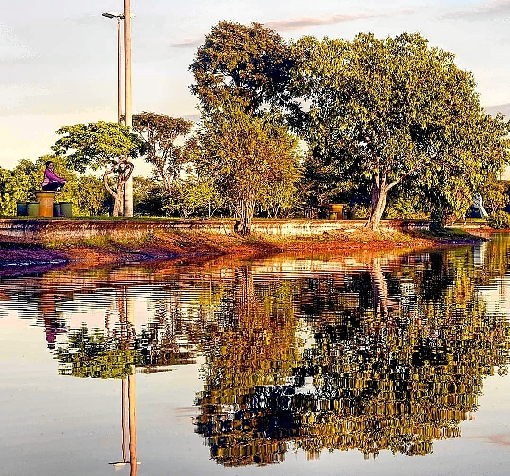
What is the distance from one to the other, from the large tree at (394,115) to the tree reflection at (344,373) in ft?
146

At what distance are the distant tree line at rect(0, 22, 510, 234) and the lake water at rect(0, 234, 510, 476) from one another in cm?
3741

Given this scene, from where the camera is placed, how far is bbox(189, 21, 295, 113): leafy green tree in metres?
77.1

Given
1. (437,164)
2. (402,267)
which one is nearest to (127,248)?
(402,267)

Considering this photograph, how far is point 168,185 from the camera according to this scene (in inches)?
3076

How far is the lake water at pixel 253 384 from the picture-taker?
9516 millimetres

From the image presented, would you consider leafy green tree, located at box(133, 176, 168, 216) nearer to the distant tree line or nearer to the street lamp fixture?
the distant tree line

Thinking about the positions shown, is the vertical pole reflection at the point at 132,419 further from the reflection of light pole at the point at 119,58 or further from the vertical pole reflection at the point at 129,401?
the reflection of light pole at the point at 119,58

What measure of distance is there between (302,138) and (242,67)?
319 inches

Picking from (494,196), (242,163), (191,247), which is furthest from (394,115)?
(494,196)

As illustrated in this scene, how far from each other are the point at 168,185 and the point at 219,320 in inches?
2316

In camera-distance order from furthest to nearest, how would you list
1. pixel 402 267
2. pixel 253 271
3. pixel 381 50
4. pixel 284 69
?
pixel 284 69, pixel 381 50, pixel 402 267, pixel 253 271

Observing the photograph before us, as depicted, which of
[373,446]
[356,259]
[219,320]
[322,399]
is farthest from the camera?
[356,259]

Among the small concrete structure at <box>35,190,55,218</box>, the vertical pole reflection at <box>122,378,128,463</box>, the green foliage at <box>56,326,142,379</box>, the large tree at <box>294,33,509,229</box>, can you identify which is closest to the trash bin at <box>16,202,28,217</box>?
the small concrete structure at <box>35,190,55,218</box>

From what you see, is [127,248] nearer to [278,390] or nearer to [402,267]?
[402,267]
